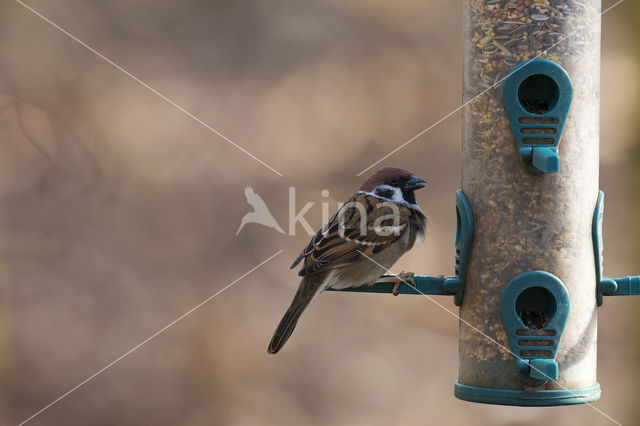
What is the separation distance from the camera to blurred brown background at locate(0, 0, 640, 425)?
9719 millimetres

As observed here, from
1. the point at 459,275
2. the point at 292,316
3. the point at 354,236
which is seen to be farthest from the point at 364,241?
the point at 459,275

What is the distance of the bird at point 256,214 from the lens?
9992 mm

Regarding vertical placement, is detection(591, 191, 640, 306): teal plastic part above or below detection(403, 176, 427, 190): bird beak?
below

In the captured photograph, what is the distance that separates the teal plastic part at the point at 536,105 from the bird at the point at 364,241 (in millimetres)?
1074

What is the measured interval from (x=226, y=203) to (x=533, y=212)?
17.4 feet

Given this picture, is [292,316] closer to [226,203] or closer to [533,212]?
[533,212]

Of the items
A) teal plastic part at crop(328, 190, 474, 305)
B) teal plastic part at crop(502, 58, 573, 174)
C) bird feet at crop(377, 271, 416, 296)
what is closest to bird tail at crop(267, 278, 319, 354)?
bird feet at crop(377, 271, 416, 296)

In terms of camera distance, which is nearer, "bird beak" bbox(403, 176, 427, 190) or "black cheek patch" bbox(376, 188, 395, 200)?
"bird beak" bbox(403, 176, 427, 190)

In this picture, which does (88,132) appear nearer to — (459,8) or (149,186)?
(149,186)

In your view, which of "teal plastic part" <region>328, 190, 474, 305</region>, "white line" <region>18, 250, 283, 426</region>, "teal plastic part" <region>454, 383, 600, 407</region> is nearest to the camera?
"teal plastic part" <region>454, 383, 600, 407</region>

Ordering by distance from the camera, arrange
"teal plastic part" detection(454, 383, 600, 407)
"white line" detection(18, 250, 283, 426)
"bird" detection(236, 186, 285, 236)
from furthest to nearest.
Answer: "bird" detection(236, 186, 285, 236), "white line" detection(18, 250, 283, 426), "teal plastic part" detection(454, 383, 600, 407)

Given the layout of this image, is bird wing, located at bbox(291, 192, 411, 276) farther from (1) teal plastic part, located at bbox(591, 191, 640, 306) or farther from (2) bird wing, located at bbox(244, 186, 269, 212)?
(2) bird wing, located at bbox(244, 186, 269, 212)

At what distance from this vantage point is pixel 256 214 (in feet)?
34.1

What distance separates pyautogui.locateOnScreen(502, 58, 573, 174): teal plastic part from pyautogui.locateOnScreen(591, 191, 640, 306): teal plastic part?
507 mm
